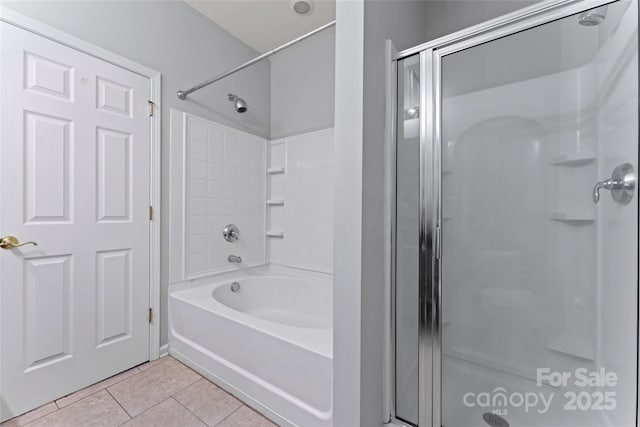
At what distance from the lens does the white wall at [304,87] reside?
237cm

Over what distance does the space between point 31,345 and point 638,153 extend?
2743 millimetres

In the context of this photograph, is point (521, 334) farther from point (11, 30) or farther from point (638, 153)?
point (11, 30)

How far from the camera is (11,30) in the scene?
4.44 ft

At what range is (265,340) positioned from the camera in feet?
4.59

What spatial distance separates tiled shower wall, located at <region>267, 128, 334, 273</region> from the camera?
2344 millimetres

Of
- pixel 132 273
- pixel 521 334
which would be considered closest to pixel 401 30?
pixel 521 334

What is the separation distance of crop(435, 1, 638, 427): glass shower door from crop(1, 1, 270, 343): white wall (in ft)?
5.83

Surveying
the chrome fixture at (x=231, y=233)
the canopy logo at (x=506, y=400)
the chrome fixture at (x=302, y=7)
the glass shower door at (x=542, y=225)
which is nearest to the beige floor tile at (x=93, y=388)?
the chrome fixture at (x=231, y=233)

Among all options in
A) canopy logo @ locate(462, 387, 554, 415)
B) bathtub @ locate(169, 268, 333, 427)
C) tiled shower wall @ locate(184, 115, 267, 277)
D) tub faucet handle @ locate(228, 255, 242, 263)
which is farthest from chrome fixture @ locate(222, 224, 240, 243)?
canopy logo @ locate(462, 387, 554, 415)

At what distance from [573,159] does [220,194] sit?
221cm

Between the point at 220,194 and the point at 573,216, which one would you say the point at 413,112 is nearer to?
the point at 573,216

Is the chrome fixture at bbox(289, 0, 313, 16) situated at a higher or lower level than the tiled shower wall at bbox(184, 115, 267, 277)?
higher

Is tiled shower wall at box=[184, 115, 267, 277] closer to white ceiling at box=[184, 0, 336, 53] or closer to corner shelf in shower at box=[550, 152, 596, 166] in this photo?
white ceiling at box=[184, 0, 336, 53]

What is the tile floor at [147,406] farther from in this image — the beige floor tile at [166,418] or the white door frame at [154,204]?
the white door frame at [154,204]
